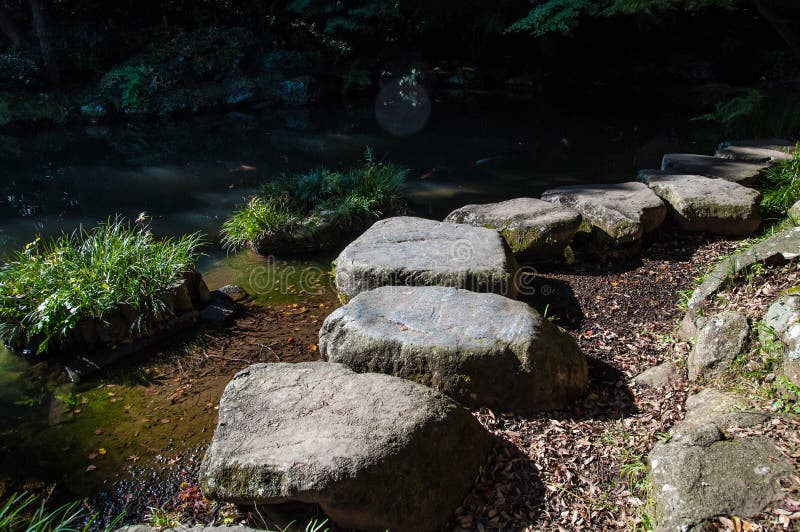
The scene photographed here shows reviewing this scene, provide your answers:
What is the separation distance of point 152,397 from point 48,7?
18.8 m

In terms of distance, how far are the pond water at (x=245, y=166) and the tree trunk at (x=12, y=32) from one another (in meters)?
4.63

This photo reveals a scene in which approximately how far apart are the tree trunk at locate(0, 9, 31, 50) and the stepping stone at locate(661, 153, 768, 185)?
16901mm

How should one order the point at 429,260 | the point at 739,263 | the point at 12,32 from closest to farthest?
the point at 739,263
the point at 429,260
the point at 12,32

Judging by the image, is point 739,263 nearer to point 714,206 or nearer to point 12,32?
point 714,206

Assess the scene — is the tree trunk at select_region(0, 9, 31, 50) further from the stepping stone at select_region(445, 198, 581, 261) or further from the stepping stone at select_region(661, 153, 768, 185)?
the stepping stone at select_region(661, 153, 768, 185)

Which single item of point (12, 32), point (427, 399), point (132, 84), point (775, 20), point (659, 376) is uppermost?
point (12, 32)

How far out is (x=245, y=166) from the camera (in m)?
9.31

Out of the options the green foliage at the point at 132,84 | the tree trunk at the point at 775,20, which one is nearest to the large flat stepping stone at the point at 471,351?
the tree trunk at the point at 775,20

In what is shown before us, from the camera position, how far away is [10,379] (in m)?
3.98

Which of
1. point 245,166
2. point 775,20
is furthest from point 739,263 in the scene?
point 245,166

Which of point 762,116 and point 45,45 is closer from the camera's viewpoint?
point 762,116

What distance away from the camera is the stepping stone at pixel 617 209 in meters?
4.82

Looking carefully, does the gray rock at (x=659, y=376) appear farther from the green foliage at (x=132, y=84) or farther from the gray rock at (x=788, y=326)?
the green foliage at (x=132, y=84)

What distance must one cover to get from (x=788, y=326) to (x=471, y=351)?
4.70ft
